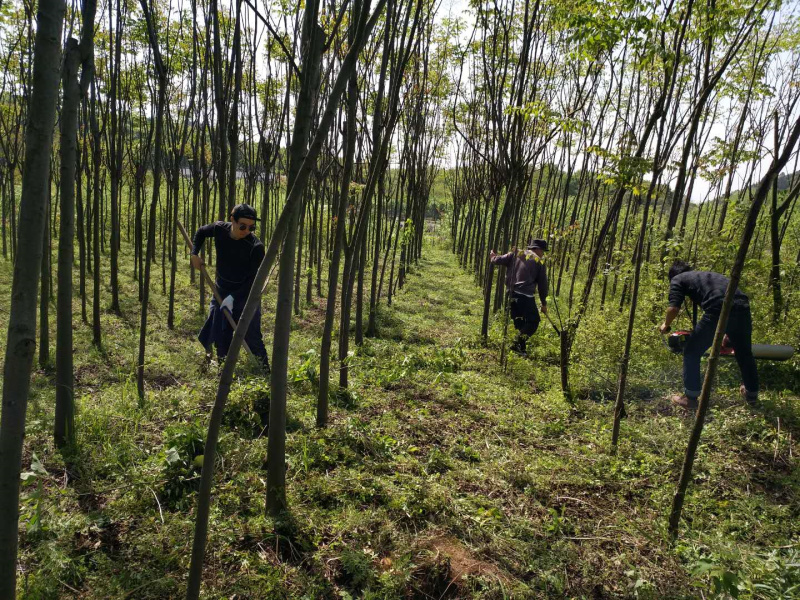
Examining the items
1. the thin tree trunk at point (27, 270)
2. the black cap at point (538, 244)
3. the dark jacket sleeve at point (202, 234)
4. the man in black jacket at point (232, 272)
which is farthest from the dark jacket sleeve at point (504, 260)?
the thin tree trunk at point (27, 270)

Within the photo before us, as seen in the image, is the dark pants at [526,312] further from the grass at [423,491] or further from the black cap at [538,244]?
the grass at [423,491]

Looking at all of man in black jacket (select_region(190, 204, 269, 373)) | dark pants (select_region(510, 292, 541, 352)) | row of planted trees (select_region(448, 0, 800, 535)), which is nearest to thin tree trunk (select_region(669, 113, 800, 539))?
row of planted trees (select_region(448, 0, 800, 535))

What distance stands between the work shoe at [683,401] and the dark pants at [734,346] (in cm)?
6

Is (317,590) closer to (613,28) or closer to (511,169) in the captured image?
(613,28)

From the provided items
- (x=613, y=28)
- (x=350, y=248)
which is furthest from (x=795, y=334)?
(x=350, y=248)

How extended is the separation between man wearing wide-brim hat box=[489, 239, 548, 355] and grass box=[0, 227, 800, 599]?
142 centimetres

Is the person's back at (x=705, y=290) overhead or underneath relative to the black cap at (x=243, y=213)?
underneath

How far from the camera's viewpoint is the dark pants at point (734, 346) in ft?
13.2

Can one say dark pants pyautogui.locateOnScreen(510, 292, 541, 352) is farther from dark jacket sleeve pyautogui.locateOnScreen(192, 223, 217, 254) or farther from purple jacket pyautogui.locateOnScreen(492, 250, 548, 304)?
dark jacket sleeve pyautogui.locateOnScreen(192, 223, 217, 254)

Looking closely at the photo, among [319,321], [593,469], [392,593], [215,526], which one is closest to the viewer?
[392,593]

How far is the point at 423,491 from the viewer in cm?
266

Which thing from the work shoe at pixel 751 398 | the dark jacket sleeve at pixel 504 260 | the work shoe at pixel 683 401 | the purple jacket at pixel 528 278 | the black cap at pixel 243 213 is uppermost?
the black cap at pixel 243 213

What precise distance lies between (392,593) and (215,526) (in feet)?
3.13

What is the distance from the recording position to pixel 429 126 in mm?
10273
